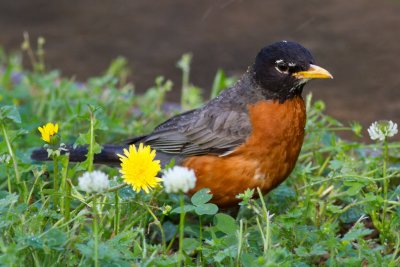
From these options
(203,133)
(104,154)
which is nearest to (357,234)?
(203,133)

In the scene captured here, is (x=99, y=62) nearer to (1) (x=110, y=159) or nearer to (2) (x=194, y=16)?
(2) (x=194, y=16)

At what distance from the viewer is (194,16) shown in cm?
824

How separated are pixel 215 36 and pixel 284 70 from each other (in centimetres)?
351

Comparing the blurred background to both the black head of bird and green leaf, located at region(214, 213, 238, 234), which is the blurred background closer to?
the black head of bird

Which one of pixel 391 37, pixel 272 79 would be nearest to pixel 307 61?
pixel 272 79

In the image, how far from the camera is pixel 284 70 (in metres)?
4.46

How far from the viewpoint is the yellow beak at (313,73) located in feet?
14.0

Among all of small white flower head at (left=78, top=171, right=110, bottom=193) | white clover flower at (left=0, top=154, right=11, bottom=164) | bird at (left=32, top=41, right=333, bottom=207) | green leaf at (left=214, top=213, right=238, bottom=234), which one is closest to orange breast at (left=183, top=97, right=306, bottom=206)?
bird at (left=32, top=41, right=333, bottom=207)

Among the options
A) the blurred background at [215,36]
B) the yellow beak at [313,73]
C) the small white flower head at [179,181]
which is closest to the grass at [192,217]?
the small white flower head at [179,181]

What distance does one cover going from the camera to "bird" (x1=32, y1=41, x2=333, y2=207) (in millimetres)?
4352

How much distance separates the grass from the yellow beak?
415 millimetres

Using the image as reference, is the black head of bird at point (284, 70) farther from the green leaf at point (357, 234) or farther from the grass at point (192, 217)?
the green leaf at point (357, 234)

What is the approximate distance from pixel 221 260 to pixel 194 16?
5.09 metres

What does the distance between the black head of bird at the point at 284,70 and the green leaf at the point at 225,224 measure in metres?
0.95
